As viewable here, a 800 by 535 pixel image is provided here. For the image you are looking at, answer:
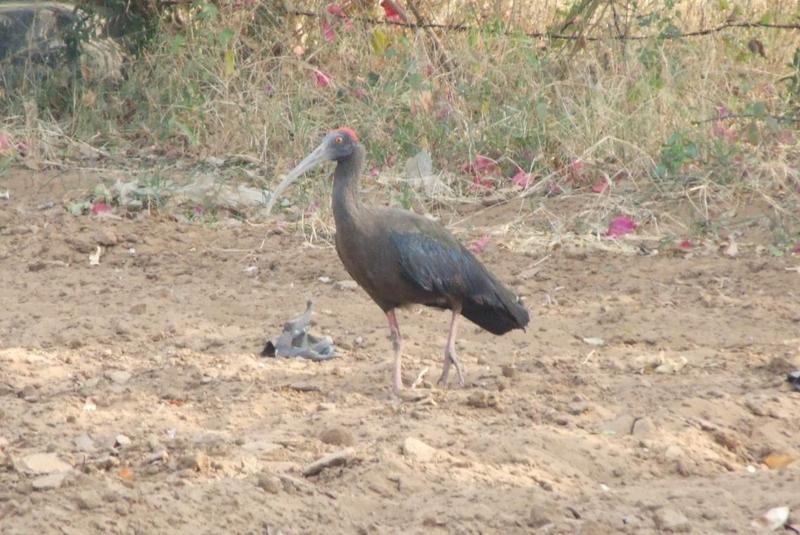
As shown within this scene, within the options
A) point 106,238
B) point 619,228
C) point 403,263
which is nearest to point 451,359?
point 403,263

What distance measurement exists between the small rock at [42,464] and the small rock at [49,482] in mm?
172

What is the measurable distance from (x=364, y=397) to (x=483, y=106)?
15.4 ft

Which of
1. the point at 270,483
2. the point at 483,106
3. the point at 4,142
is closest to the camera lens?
the point at 270,483

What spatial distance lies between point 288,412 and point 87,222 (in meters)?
3.96

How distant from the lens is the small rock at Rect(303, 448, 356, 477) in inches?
202

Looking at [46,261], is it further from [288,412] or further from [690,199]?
[690,199]

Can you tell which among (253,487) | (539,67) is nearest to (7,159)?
(539,67)

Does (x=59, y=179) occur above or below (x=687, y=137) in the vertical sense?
below

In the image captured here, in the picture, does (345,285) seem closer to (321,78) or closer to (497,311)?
(497,311)

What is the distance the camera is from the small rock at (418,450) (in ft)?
17.4

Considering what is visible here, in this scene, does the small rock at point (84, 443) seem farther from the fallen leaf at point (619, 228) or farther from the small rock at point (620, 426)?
the fallen leaf at point (619, 228)

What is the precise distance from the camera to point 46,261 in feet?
28.9

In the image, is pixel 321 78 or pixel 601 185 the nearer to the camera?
pixel 601 185

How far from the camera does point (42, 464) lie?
16.6 ft
